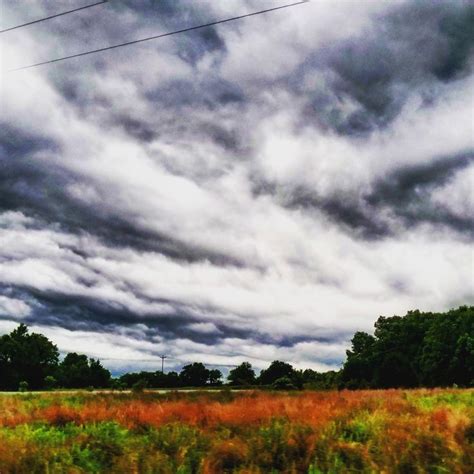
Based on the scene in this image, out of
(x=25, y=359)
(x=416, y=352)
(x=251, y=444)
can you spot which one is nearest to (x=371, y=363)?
(x=416, y=352)

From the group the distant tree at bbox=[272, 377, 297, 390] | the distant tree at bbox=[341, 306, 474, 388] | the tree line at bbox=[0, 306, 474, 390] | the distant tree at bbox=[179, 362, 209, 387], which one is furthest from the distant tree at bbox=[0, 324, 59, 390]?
the distant tree at bbox=[272, 377, 297, 390]

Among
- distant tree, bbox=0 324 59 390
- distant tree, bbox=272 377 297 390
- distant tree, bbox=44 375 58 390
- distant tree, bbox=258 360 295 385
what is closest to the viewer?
distant tree, bbox=272 377 297 390

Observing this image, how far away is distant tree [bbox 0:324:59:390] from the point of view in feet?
241

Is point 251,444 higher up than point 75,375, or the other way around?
point 251,444

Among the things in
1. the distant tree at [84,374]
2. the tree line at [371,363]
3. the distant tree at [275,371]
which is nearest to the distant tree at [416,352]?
the tree line at [371,363]

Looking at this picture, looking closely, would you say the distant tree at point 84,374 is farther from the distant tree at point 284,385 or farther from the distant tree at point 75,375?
the distant tree at point 284,385

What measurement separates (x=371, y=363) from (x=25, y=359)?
2125 inches

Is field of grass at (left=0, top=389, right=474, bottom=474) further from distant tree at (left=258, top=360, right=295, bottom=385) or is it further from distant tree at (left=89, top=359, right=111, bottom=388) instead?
distant tree at (left=89, top=359, right=111, bottom=388)

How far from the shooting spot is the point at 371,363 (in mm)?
69062

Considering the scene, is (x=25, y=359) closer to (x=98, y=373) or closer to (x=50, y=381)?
(x=98, y=373)

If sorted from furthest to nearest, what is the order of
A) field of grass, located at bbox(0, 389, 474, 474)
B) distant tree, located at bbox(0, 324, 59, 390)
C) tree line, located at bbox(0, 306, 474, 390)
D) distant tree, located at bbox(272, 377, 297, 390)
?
distant tree, located at bbox(0, 324, 59, 390)
tree line, located at bbox(0, 306, 474, 390)
distant tree, located at bbox(272, 377, 297, 390)
field of grass, located at bbox(0, 389, 474, 474)

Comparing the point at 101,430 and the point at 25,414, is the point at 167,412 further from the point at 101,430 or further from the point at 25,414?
the point at 25,414

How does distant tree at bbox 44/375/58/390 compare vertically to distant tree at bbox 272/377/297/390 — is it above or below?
below

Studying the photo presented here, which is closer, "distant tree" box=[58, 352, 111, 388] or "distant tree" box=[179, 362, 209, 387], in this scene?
"distant tree" box=[179, 362, 209, 387]
